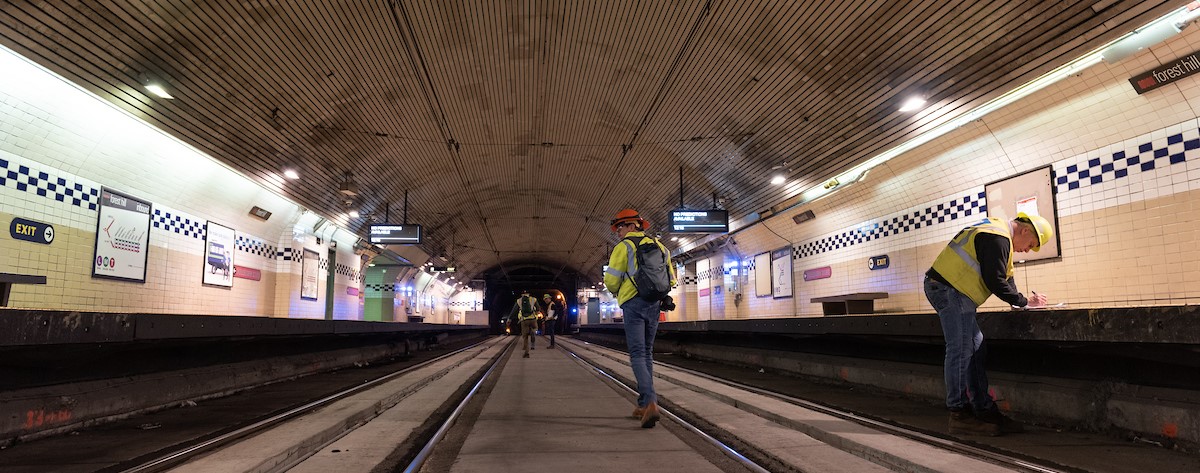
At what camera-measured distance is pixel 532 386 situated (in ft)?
23.9

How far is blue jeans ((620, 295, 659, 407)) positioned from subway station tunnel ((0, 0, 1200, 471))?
58 cm

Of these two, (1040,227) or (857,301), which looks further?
(857,301)

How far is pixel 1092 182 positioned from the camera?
25.5 ft

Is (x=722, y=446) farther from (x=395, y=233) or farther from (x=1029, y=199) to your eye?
(x=395, y=233)

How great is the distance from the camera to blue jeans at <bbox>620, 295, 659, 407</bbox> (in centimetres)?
457

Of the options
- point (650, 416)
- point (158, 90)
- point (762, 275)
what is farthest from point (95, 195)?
point (762, 275)

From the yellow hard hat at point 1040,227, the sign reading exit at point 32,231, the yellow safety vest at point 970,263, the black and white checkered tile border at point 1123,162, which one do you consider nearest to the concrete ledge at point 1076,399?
the yellow safety vest at point 970,263

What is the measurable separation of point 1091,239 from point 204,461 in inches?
372

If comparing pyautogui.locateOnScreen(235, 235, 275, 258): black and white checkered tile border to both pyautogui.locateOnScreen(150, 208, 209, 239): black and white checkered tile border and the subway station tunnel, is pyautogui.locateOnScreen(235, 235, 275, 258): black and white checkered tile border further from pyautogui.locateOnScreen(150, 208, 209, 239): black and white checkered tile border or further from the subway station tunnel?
pyautogui.locateOnScreen(150, 208, 209, 239): black and white checkered tile border

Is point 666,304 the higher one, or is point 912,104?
point 912,104

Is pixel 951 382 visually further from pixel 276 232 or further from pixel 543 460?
pixel 276 232

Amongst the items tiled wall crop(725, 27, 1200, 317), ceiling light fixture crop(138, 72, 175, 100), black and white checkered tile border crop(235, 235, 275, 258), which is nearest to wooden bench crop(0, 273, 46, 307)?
ceiling light fixture crop(138, 72, 175, 100)

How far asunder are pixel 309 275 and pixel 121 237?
737cm

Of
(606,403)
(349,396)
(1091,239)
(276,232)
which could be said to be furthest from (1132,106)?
(276,232)
